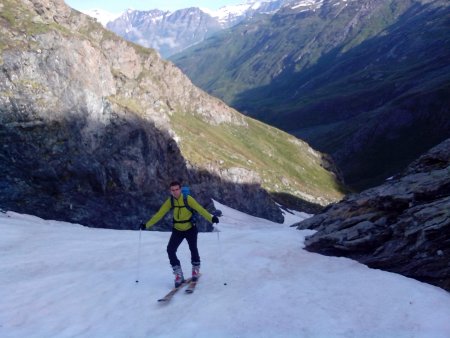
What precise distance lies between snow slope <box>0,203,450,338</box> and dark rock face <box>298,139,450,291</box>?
0.80 metres

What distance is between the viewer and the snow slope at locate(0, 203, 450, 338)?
1425 centimetres

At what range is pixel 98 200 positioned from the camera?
168 ft

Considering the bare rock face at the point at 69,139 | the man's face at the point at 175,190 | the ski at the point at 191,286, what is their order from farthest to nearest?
the bare rock face at the point at 69,139
the man's face at the point at 175,190
the ski at the point at 191,286

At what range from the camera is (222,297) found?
16.5 meters

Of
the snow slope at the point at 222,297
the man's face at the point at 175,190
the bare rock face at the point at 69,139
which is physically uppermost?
the bare rock face at the point at 69,139

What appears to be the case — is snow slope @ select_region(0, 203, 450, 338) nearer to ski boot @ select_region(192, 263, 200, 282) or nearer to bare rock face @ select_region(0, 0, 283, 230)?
ski boot @ select_region(192, 263, 200, 282)

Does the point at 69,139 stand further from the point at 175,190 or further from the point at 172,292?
the point at 172,292

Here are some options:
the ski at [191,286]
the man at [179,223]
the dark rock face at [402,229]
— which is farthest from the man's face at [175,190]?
the dark rock face at [402,229]

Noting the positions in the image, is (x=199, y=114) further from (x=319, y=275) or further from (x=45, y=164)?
(x=319, y=275)

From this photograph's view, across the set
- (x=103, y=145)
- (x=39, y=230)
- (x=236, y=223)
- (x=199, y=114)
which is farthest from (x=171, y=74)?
(x=39, y=230)

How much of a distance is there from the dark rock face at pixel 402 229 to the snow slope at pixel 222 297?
0.80 metres

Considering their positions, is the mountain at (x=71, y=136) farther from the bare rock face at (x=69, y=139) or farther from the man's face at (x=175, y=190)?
the man's face at (x=175, y=190)

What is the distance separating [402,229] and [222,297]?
332 inches

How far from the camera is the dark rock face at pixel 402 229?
58.1ft
